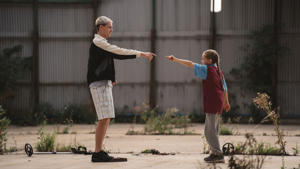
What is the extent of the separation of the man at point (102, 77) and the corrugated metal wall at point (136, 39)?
27.5 ft

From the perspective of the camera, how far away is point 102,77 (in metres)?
6.16

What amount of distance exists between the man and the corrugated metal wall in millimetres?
8372

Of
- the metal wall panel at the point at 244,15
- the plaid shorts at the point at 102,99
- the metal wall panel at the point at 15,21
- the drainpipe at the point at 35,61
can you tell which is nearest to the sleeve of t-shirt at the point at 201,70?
the plaid shorts at the point at 102,99

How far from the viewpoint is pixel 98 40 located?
6.21 metres

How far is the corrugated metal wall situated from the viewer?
1451cm

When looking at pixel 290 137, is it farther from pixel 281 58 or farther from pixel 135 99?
pixel 135 99

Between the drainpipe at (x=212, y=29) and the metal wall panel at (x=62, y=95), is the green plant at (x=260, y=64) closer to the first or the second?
the drainpipe at (x=212, y=29)

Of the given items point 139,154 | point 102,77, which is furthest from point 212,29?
point 102,77

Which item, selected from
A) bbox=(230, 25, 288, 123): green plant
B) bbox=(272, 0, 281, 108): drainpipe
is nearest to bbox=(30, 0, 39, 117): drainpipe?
bbox=(230, 25, 288, 123): green plant

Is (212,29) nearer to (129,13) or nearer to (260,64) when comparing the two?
(260,64)

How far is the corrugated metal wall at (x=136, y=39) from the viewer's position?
14508mm

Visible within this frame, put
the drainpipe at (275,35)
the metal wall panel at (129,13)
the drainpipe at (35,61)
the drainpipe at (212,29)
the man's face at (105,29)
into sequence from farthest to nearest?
1. the metal wall panel at (129,13)
2. the drainpipe at (35,61)
3. the drainpipe at (212,29)
4. the drainpipe at (275,35)
5. the man's face at (105,29)

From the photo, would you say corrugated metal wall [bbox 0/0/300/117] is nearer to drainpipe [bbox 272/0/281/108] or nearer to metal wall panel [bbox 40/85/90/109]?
metal wall panel [bbox 40/85/90/109]

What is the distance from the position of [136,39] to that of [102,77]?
8.64 meters
